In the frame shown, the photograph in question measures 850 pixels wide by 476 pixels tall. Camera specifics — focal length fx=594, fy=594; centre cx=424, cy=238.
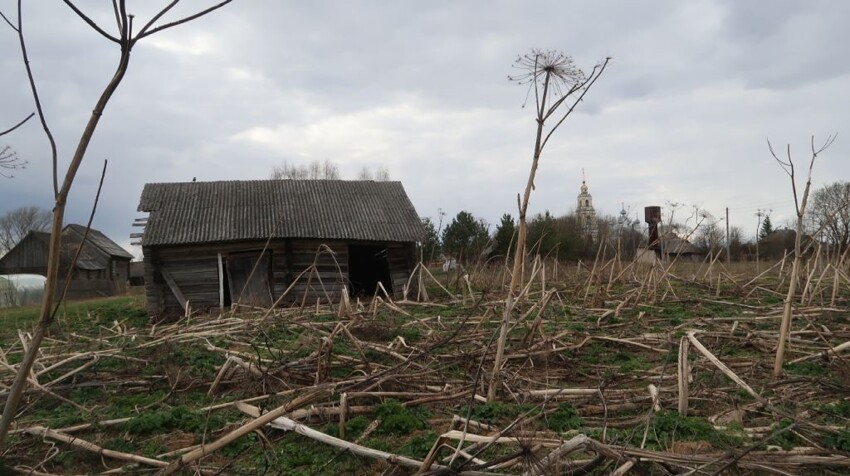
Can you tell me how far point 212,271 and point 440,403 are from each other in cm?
1320

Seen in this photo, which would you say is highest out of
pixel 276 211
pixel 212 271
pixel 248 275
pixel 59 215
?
pixel 276 211

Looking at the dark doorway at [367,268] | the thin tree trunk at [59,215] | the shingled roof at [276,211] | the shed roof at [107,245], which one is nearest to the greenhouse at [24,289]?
the shed roof at [107,245]

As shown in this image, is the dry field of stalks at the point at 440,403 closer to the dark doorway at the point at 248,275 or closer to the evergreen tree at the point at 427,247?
the evergreen tree at the point at 427,247

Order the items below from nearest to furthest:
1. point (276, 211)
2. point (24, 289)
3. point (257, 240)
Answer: point (257, 240) → point (276, 211) → point (24, 289)

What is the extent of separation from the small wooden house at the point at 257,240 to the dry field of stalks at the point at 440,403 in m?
8.35

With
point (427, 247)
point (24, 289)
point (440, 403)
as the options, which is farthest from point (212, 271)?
point (24, 289)

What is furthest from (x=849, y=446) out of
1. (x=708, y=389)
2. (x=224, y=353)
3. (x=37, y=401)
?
(x=37, y=401)

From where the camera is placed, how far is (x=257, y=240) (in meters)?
16.6

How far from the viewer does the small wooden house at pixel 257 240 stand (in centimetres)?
1631

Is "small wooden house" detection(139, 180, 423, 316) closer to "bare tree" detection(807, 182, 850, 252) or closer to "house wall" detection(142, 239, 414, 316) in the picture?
"house wall" detection(142, 239, 414, 316)

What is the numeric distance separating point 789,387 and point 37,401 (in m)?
6.59

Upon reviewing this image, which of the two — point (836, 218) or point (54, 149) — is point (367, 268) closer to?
point (836, 218)

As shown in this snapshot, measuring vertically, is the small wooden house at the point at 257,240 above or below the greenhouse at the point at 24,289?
above

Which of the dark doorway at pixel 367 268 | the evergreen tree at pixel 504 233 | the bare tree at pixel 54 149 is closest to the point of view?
the bare tree at pixel 54 149
